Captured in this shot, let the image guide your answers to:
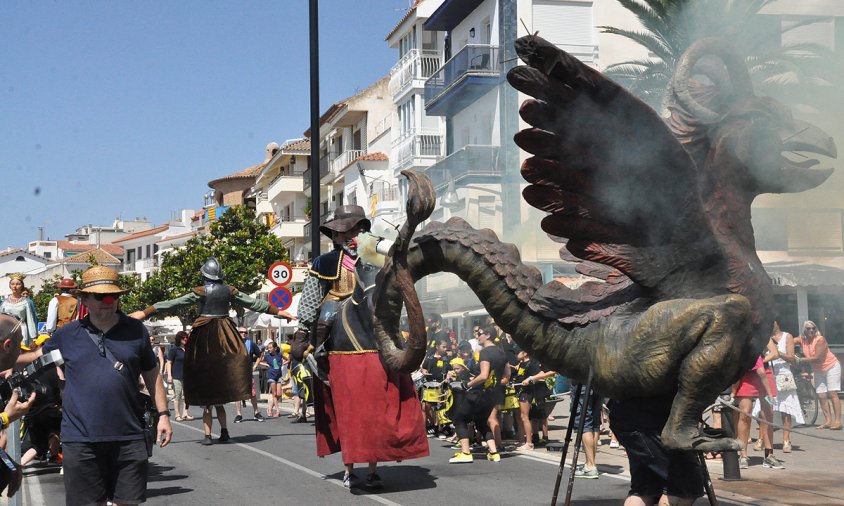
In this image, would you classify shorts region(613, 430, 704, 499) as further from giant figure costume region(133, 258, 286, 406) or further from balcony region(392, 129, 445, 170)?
balcony region(392, 129, 445, 170)

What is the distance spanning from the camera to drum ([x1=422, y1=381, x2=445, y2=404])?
15.5 meters

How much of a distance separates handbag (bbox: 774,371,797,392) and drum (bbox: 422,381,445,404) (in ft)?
15.4

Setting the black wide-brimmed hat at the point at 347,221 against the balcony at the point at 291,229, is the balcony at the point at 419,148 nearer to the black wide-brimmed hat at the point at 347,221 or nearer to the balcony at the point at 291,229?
the balcony at the point at 291,229

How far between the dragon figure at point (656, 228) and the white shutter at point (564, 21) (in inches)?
211

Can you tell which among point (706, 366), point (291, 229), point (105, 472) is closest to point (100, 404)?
point (105, 472)

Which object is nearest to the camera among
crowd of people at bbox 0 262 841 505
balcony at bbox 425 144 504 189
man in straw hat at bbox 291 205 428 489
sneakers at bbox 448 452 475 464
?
crowd of people at bbox 0 262 841 505

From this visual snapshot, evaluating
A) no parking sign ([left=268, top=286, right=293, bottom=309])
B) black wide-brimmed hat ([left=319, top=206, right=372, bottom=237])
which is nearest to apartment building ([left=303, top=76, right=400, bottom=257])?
no parking sign ([left=268, top=286, right=293, bottom=309])

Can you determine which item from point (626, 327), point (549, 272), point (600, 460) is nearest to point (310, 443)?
point (600, 460)

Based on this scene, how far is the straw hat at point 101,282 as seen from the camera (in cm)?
654

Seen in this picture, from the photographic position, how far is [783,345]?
1416cm

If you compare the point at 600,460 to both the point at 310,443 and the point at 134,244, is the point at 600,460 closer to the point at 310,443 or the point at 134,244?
the point at 310,443

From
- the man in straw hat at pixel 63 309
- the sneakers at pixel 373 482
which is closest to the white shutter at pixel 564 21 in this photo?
the sneakers at pixel 373 482

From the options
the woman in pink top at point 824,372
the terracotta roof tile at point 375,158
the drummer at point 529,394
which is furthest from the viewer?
the terracotta roof tile at point 375,158

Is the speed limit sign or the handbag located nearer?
the handbag
